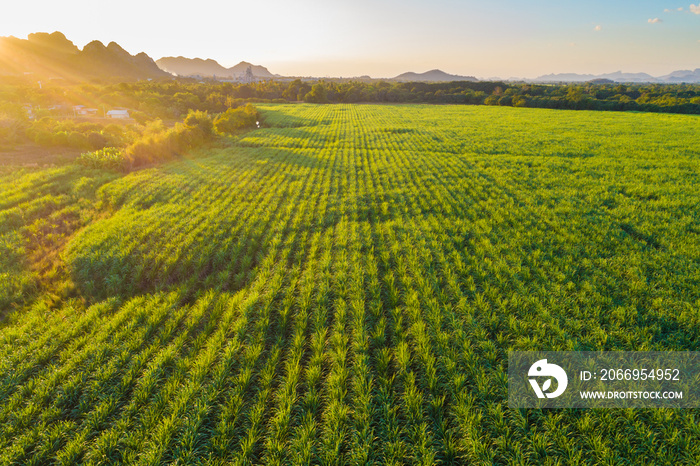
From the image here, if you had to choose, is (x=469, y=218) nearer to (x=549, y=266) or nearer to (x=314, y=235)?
(x=549, y=266)

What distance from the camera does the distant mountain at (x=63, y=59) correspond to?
121 meters

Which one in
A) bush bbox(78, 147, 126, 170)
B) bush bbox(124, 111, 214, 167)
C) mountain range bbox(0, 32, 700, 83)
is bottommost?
bush bbox(78, 147, 126, 170)

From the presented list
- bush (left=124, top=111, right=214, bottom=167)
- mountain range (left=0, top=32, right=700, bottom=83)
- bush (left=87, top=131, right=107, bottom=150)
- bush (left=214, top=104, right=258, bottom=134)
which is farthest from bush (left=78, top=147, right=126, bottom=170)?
mountain range (left=0, top=32, right=700, bottom=83)

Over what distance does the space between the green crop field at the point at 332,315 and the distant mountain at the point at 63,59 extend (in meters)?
161

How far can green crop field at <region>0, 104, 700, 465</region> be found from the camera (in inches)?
156

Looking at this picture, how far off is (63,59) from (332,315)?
205m

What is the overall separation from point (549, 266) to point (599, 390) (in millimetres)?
3986

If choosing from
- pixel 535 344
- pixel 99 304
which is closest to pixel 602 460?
pixel 535 344

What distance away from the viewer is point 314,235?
10.3 meters

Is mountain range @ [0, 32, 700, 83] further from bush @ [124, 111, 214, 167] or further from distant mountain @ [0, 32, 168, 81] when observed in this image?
bush @ [124, 111, 214, 167]

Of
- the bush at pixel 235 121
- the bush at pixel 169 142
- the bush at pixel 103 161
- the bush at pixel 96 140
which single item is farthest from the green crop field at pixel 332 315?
the bush at pixel 235 121

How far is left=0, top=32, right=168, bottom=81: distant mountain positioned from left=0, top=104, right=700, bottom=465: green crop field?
161 meters

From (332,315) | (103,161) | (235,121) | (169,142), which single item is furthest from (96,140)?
(332,315)

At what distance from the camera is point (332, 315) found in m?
6.46
